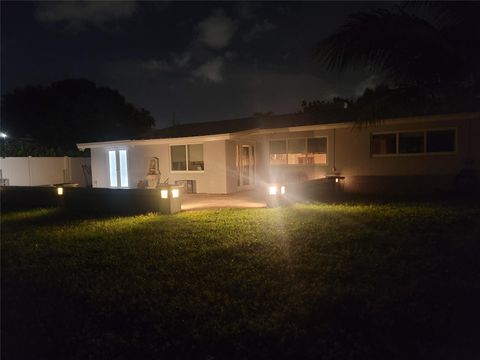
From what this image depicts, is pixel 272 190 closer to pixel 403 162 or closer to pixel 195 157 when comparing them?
pixel 195 157

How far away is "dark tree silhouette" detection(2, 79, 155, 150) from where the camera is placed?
3244 centimetres

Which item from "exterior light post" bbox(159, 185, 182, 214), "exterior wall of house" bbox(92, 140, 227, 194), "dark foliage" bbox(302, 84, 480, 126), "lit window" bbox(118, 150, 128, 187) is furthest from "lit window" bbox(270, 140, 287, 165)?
"lit window" bbox(118, 150, 128, 187)

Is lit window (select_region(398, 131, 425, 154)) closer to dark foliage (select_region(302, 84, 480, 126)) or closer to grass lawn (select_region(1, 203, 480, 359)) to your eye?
dark foliage (select_region(302, 84, 480, 126))

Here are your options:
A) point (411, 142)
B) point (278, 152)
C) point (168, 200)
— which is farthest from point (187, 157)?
point (411, 142)

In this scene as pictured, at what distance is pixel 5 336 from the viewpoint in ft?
11.7

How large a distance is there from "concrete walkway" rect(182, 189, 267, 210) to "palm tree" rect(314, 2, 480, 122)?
5.46 meters

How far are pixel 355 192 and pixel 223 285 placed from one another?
10546 millimetres

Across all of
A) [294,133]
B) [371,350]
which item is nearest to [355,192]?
[294,133]

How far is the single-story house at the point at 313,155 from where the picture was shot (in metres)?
12.5

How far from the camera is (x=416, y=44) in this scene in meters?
6.11

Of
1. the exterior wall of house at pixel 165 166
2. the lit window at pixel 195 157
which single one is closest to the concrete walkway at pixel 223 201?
the exterior wall of house at pixel 165 166

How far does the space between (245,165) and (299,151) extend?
2.36 meters

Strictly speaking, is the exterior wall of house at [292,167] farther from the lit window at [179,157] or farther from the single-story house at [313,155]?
the lit window at [179,157]

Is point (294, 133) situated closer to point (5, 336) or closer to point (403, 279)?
point (403, 279)
